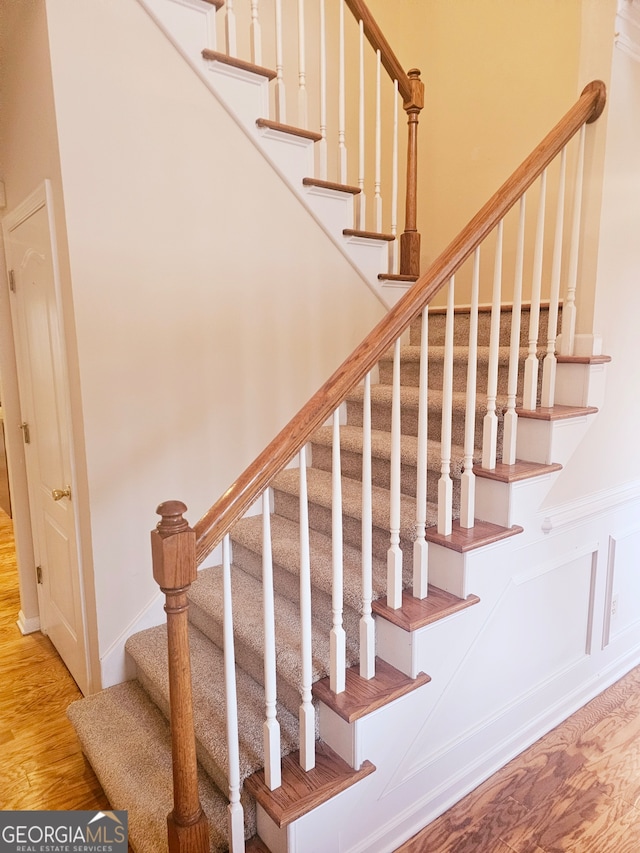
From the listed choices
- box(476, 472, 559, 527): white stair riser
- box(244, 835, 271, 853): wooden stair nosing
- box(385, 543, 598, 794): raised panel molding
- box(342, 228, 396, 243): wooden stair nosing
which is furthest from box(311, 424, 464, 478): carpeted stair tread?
box(244, 835, 271, 853): wooden stair nosing

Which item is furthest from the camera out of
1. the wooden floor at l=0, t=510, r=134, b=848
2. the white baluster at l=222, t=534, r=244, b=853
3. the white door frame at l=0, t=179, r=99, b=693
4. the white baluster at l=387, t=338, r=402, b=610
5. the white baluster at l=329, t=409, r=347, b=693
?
the white door frame at l=0, t=179, r=99, b=693

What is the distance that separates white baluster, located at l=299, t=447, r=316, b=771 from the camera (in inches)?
51.1

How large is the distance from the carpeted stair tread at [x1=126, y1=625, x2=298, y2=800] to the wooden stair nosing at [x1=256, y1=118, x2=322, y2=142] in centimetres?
211

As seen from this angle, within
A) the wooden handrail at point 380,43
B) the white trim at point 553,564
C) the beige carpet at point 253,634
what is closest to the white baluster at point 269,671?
the beige carpet at point 253,634

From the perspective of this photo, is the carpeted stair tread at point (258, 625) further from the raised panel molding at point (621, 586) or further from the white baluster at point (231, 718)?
the raised panel molding at point (621, 586)

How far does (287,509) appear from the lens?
2.36 metres

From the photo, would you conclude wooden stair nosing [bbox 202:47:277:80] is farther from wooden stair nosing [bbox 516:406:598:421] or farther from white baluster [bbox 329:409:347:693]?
wooden stair nosing [bbox 516:406:598:421]

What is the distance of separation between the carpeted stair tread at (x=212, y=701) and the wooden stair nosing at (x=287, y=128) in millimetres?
2110

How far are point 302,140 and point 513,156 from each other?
143cm

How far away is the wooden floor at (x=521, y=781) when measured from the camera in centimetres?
163

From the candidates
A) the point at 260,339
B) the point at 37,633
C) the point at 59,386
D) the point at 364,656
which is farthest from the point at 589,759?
the point at 37,633

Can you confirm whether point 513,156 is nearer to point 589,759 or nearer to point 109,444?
point 109,444

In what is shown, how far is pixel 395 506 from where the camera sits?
4.95 ft

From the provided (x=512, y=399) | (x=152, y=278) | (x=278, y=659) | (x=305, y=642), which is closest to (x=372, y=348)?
(x=512, y=399)
